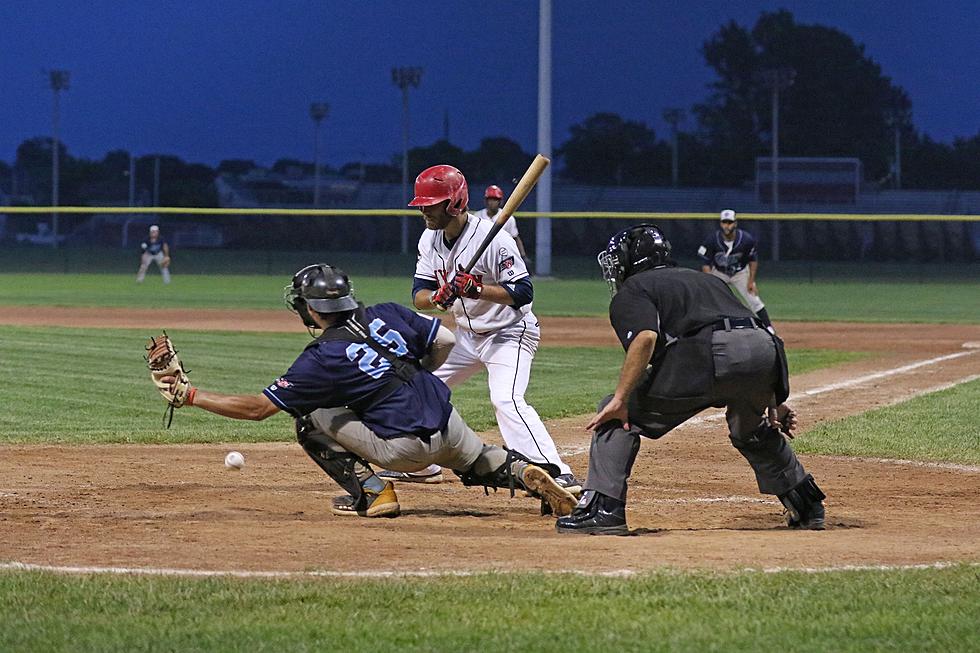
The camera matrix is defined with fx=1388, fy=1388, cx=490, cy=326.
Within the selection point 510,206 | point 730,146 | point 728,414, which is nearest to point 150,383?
point 510,206

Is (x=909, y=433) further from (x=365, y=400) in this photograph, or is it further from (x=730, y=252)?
(x=730, y=252)

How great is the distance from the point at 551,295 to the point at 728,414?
2159 centimetres

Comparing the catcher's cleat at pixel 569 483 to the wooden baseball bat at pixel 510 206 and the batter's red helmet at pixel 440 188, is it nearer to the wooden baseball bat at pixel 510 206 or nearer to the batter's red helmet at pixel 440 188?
the wooden baseball bat at pixel 510 206

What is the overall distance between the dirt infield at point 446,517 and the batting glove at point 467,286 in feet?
3.44

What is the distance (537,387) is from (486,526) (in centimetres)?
602

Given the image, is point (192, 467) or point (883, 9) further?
point (883, 9)

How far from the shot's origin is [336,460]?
6383 millimetres

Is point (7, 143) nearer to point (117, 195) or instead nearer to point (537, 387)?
point (117, 195)

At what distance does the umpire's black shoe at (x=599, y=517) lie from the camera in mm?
5863

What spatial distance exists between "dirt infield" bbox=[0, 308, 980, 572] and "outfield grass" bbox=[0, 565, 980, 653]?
36cm

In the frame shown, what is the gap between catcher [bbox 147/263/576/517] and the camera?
19.5 feet

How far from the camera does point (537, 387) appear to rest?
12.2m

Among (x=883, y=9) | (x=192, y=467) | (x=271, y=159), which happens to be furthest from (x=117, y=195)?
(x=192, y=467)

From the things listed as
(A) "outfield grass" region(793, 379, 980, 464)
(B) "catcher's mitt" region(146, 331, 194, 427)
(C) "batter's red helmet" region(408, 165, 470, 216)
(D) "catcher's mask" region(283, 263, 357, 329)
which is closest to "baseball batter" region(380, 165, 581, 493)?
(C) "batter's red helmet" region(408, 165, 470, 216)
